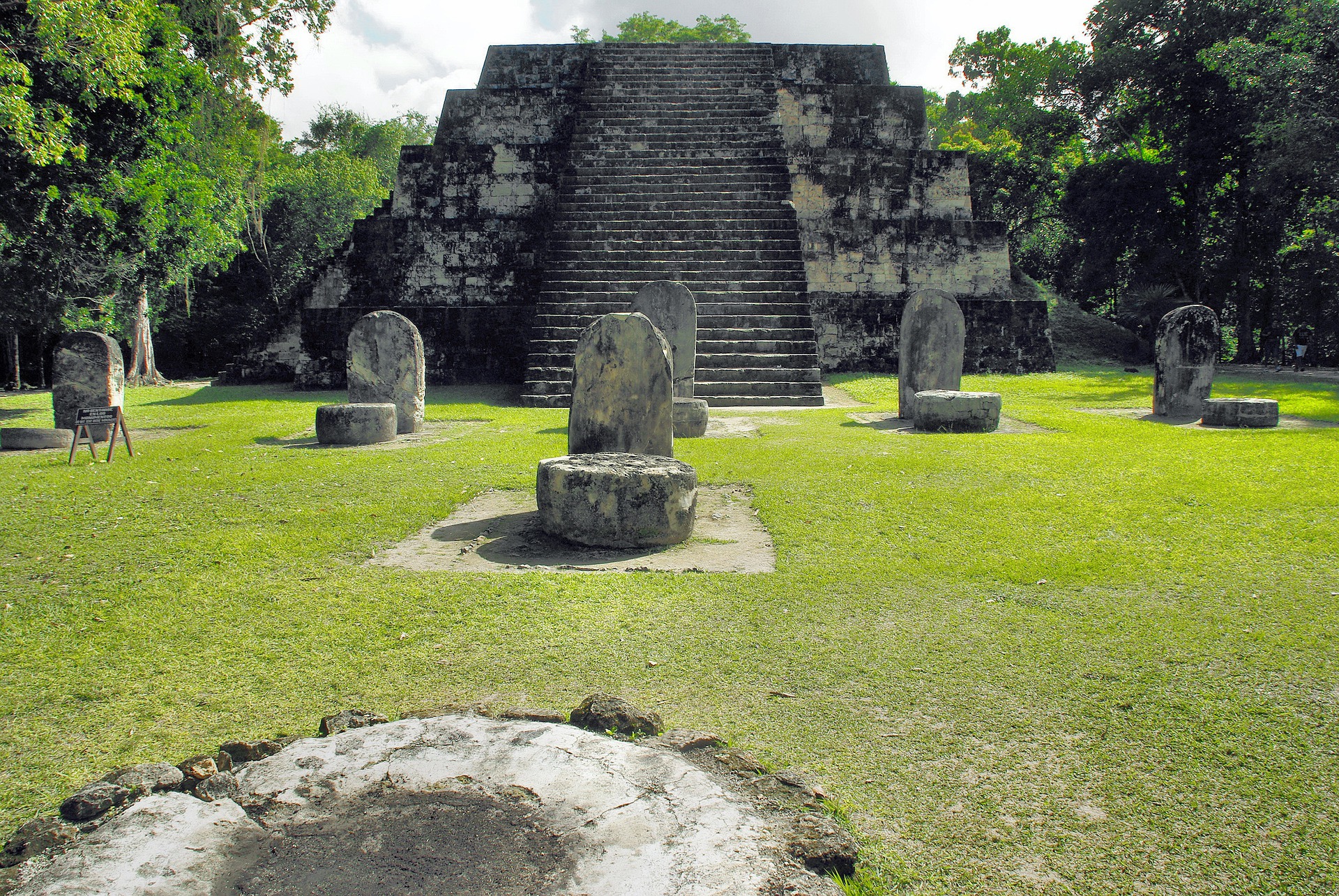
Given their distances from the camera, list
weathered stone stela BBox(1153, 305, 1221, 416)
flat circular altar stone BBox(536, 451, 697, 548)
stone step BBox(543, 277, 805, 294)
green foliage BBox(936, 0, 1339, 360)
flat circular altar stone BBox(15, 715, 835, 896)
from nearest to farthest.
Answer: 1. flat circular altar stone BBox(15, 715, 835, 896)
2. flat circular altar stone BBox(536, 451, 697, 548)
3. weathered stone stela BBox(1153, 305, 1221, 416)
4. stone step BBox(543, 277, 805, 294)
5. green foliage BBox(936, 0, 1339, 360)

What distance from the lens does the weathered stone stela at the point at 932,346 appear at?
10711mm

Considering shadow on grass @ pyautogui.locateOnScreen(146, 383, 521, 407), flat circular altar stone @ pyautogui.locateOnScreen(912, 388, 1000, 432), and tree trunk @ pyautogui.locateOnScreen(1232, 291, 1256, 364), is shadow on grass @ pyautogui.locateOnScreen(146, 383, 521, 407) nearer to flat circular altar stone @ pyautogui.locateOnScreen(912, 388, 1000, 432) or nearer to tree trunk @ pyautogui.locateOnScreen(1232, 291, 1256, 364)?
flat circular altar stone @ pyautogui.locateOnScreen(912, 388, 1000, 432)

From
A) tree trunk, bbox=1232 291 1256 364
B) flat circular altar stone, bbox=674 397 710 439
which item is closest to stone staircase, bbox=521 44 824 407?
flat circular altar stone, bbox=674 397 710 439

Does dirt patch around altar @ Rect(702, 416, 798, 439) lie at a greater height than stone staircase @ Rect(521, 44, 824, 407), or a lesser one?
lesser

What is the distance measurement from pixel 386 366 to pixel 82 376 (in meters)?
3.33

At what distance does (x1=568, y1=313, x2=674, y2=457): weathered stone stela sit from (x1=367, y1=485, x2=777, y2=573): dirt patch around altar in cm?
87

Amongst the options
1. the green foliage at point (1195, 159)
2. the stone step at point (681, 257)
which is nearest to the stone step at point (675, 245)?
the stone step at point (681, 257)

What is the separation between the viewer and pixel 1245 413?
377 inches

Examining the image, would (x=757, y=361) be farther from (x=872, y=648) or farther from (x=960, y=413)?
(x=872, y=648)

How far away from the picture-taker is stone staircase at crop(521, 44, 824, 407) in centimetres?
1323

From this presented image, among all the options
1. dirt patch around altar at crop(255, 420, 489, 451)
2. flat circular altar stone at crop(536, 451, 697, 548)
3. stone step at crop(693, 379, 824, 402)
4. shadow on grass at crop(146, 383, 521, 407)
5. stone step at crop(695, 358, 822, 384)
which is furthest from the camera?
shadow on grass at crop(146, 383, 521, 407)

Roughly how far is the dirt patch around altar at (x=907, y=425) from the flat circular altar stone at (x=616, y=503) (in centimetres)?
506

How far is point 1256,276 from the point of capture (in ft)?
76.0

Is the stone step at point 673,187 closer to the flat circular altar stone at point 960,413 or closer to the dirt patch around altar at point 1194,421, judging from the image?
the dirt patch around altar at point 1194,421
